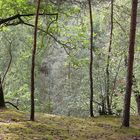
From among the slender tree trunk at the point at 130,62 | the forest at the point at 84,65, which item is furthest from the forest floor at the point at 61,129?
the slender tree trunk at the point at 130,62

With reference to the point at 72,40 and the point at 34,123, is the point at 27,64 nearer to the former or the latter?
the point at 72,40

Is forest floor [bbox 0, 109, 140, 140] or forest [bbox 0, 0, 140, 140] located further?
forest [bbox 0, 0, 140, 140]

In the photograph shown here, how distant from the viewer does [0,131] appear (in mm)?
12312

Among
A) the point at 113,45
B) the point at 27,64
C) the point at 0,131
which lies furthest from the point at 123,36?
the point at 27,64

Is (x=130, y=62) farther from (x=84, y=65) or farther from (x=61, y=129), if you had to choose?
(x=84, y=65)

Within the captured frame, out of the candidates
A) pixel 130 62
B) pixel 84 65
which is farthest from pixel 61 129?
pixel 84 65

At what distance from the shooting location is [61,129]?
46.8 ft

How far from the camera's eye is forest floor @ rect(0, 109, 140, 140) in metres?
12.5

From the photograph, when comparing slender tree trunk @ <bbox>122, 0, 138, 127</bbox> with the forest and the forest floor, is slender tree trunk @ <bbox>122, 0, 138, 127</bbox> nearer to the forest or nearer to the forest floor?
the forest

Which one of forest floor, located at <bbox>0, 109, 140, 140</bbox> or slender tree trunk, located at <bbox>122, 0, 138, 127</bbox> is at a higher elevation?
slender tree trunk, located at <bbox>122, 0, 138, 127</bbox>

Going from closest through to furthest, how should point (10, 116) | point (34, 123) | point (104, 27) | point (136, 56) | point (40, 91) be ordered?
1. point (34, 123)
2. point (10, 116)
3. point (136, 56)
4. point (104, 27)
5. point (40, 91)

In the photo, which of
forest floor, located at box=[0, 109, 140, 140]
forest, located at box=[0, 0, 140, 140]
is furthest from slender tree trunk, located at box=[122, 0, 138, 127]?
forest floor, located at box=[0, 109, 140, 140]

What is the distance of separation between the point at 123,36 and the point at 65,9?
4705 millimetres

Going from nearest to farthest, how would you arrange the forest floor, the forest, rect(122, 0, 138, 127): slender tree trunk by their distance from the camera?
the forest floor < the forest < rect(122, 0, 138, 127): slender tree trunk
